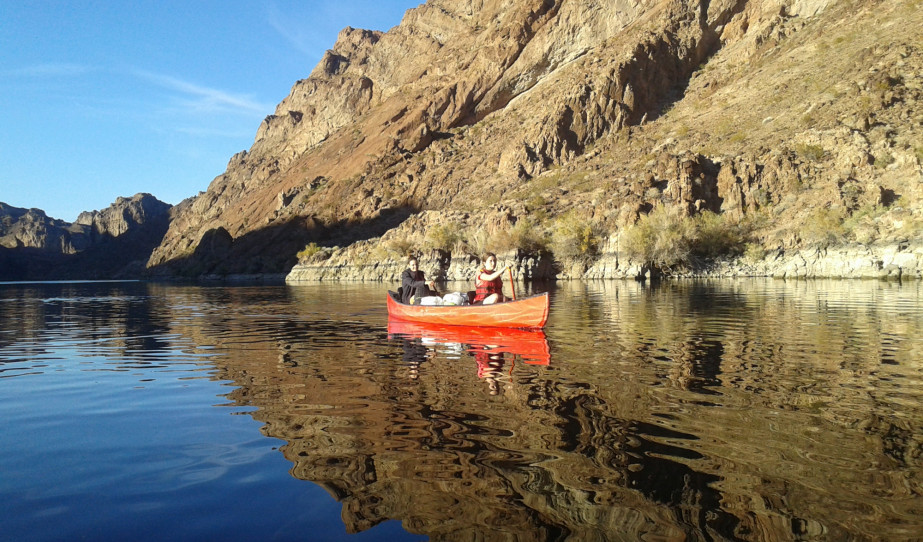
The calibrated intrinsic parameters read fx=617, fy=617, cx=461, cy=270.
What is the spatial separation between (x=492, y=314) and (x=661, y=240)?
133 ft

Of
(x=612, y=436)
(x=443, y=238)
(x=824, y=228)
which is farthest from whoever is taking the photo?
(x=443, y=238)

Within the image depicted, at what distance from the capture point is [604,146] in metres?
87.6

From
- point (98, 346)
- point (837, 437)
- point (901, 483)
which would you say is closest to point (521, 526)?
point (901, 483)

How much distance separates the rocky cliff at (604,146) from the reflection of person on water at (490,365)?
134ft

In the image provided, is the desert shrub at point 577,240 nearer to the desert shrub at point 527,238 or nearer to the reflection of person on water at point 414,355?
the desert shrub at point 527,238

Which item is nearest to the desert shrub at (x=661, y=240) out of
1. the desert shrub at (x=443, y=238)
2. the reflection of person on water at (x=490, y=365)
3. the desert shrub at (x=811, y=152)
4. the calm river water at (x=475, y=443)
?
the desert shrub at (x=811, y=152)

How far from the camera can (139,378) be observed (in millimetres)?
10922

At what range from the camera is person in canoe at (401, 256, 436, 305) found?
19.5 meters

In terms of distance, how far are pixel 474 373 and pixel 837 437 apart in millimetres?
5457

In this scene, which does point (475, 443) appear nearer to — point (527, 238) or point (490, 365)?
point (490, 365)

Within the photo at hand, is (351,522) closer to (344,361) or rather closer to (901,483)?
(901,483)

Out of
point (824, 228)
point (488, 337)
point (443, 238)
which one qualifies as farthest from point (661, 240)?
point (488, 337)

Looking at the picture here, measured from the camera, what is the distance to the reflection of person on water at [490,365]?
934 cm

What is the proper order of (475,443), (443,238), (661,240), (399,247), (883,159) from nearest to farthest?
(475,443), (883,159), (661,240), (443,238), (399,247)
